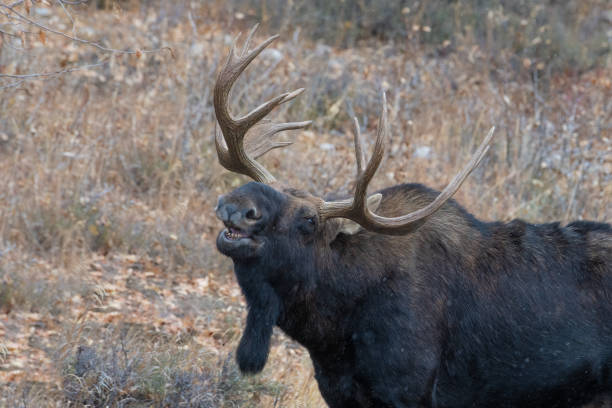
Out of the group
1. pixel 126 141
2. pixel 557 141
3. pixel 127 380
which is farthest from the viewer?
pixel 557 141

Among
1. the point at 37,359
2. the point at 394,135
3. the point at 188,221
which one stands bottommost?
the point at 37,359

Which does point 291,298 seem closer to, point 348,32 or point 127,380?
point 127,380

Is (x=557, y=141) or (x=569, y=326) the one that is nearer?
(x=569, y=326)

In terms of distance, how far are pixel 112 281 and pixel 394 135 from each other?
4103mm

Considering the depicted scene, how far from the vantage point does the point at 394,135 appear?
10.2 m

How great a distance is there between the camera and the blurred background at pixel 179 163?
5.86 m

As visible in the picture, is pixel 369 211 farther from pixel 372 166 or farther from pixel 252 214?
pixel 252 214

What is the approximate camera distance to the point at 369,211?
4.67 metres

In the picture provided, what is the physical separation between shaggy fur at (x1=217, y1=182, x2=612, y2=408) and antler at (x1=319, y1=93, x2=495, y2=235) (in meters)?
0.11

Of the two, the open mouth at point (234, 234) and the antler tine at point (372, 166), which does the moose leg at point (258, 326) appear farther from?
the antler tine at point (372, 166)

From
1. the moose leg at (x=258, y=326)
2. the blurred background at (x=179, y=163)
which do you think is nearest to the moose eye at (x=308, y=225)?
the moose leg at (x=258, y=326)

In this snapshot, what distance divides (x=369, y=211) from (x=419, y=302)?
549 millimetres

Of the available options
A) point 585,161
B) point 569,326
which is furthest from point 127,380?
point 585,161

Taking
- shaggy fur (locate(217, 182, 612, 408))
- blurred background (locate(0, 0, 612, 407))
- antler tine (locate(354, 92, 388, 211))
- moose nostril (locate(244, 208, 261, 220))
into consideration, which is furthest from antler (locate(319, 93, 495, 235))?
blurred background (locate(0, 0, 612, 407))
